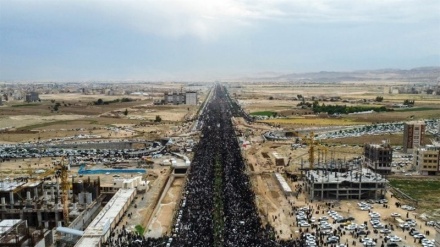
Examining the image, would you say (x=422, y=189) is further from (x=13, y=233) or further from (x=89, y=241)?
(x=13, y=233)

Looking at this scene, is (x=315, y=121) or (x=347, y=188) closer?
(x=347, y=188)

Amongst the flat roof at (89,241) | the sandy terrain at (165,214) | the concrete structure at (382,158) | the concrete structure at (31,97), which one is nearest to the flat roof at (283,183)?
the sandy terrain at (165,214)

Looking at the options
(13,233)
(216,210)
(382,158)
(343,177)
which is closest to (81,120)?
(382,158)

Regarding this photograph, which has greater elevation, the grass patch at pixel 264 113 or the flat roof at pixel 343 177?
the flat roof at pixel 343 177

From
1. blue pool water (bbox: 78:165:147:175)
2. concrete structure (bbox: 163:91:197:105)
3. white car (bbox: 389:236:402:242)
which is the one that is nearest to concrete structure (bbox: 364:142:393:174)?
white car (bbox: 389:236:402:242)

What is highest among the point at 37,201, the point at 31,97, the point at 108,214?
the point at 31,97

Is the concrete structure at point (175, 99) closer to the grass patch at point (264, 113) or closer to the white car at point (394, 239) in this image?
the grass patch at point (264, 113)

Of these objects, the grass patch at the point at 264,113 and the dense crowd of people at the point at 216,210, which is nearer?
the dense crowd of people at the point at 216,210
